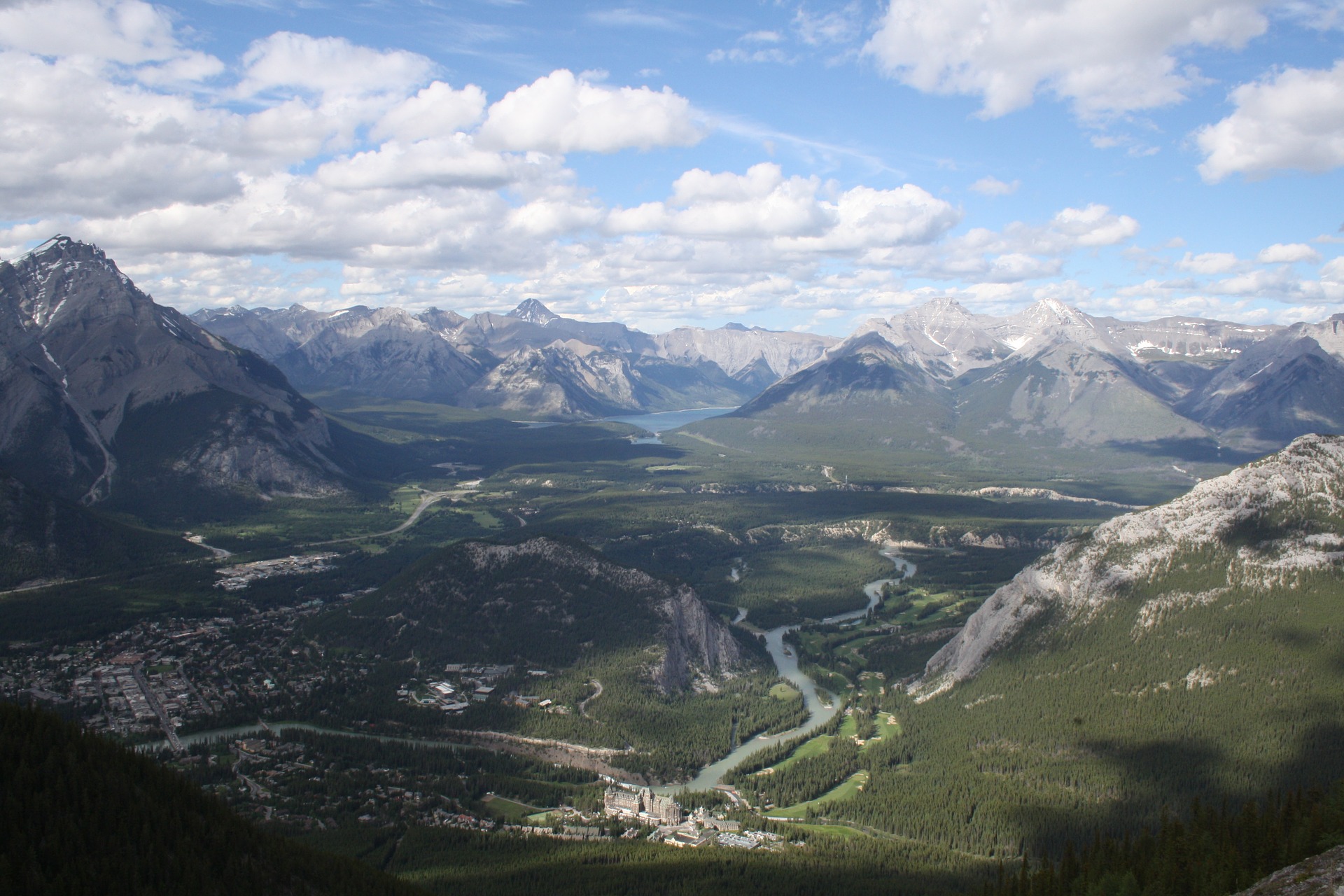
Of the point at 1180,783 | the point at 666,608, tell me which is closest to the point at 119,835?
the point at 1180,783

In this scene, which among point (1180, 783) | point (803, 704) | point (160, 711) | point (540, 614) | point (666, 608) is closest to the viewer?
point (1180, 783)

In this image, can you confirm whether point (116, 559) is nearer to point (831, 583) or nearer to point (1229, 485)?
point (831, 583)

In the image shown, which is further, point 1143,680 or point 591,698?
point 591,698

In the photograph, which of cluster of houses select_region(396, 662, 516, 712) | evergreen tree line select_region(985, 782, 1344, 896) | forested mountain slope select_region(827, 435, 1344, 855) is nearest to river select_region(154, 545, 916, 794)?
cluster of houses select_region(396, 662, 516, 712)

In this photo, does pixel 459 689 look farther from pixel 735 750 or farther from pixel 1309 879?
pixel 1309 879

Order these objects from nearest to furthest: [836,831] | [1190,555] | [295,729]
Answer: [836,831], [295,729], [1190,555]

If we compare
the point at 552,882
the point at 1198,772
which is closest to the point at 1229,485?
the point at 1198,772

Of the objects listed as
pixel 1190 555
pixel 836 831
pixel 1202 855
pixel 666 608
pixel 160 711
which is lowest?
pixel 836 831

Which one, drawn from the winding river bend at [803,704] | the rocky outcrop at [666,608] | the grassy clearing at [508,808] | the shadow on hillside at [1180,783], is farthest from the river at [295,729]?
the shadow on hillside at [1180,783]

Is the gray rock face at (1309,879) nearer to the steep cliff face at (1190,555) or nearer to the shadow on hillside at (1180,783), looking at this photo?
the shadow on hillside at (1180,783)
